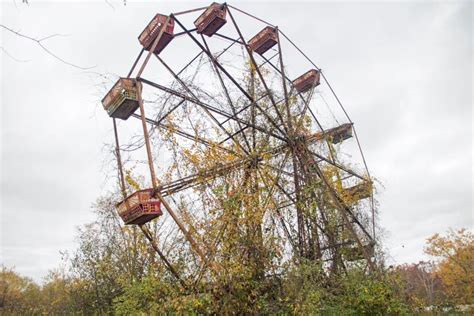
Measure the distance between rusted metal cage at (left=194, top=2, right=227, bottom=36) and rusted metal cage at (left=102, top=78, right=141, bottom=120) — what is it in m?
2.88

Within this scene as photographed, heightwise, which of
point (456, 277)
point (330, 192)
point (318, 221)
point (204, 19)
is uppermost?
point (204, 19)

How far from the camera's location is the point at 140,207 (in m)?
6.89

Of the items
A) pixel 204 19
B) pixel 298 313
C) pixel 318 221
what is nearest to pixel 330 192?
pixel 318 221

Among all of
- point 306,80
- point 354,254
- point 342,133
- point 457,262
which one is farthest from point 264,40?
point 457,262

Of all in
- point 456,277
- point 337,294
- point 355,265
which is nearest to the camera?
point 337,294

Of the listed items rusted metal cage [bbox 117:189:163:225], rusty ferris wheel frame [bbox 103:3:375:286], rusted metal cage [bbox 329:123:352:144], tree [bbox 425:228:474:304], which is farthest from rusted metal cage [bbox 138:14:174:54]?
tree [bbox 425:228:474:304]

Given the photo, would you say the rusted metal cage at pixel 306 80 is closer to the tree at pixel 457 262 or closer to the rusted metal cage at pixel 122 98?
the rusted metal cage at pixel 122 98

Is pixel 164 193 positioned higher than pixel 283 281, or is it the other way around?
pixel 164 193

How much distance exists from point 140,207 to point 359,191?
23.2 feet

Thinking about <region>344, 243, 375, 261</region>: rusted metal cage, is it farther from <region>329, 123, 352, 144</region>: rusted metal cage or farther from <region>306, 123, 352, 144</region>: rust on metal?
<region>329, 123, 352, 144</region>: rusted metal cage

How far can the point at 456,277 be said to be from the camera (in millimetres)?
31906

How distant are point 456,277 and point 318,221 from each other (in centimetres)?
2930

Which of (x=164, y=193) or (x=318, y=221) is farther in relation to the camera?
(x=318, y=221)

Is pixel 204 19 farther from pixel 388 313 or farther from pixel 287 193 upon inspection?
pixel 388 313
